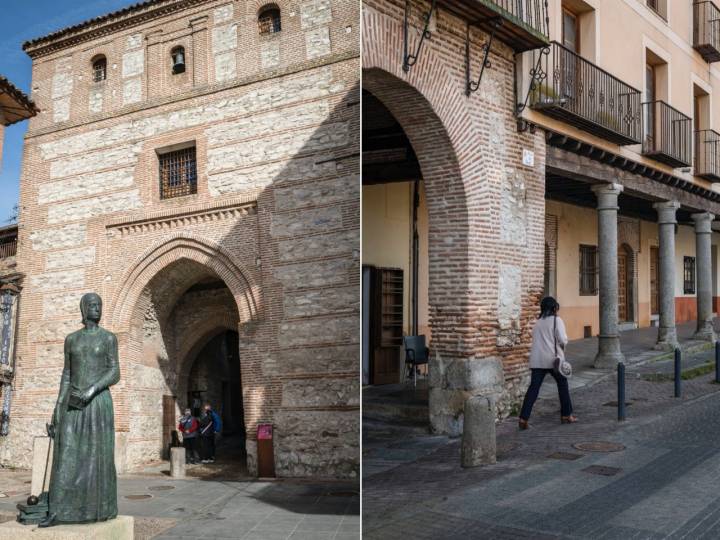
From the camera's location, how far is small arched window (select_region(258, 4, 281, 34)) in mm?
5656

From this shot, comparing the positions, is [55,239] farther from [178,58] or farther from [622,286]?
[622,286]

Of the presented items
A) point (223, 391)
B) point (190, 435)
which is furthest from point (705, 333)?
point (190, 435)

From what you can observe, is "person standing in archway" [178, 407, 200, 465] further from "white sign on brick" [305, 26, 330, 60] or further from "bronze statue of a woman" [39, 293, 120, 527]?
"white sign on brick" [305, 26, 330, 60]

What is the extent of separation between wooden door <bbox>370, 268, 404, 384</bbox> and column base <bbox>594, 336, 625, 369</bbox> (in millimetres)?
3184

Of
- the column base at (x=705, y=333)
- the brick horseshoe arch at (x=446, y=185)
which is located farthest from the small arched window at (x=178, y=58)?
the column base at (x=705, y=333)

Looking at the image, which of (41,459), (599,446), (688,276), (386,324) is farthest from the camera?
(688,276)

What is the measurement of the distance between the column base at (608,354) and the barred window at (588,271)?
486 cm

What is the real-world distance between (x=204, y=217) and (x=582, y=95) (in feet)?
22.7

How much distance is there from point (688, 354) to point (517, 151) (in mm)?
7839

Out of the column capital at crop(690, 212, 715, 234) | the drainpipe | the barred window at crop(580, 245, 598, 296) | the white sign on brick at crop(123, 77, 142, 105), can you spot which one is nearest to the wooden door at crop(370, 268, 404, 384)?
the drainpipe

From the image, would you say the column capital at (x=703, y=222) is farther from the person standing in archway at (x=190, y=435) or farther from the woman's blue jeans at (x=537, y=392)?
the person standing in archway at (x=190, y=435)

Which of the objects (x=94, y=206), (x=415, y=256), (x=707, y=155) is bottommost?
(x=94, y=206)

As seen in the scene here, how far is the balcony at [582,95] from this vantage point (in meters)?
9.62

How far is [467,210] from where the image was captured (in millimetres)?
8500
